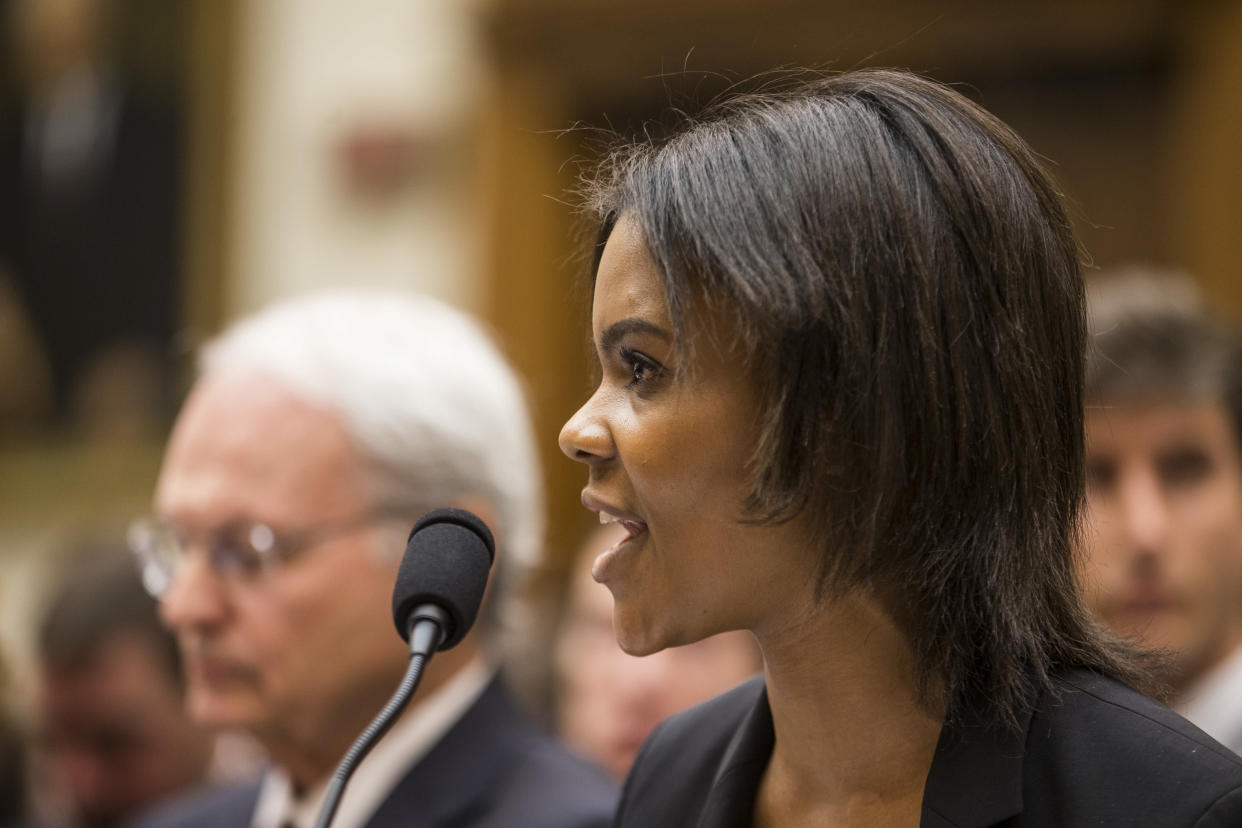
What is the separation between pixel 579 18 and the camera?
5770 mm

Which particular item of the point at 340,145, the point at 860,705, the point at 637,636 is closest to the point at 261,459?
the point at 637,636

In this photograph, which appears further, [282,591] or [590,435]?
[282,591]

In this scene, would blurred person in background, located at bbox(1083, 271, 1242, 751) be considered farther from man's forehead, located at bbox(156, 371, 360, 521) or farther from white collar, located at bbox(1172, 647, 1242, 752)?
man's forehead, located at bbox(156, 371, 360, 521)

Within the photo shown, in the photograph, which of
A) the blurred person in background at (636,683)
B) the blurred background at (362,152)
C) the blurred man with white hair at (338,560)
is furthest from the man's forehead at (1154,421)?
the blurred background at (362,152)

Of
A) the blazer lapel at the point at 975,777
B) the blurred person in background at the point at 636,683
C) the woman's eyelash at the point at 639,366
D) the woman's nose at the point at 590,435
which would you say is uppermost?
the woman's eyelash at the point at 639,366

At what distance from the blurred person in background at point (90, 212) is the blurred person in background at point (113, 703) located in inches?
133

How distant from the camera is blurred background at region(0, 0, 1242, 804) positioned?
17.4 ft

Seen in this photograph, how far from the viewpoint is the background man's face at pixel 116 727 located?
3582 millimetres

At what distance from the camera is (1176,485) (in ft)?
9.20

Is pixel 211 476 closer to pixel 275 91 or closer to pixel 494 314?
pixel 494 314

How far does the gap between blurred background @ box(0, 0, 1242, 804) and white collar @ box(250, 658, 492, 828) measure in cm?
305

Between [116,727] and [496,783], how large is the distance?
1658 millimetres

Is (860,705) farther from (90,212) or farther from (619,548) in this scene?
(90,212)

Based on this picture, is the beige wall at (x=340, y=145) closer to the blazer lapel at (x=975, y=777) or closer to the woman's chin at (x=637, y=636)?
the woman's chin at (x=637, y=636)
